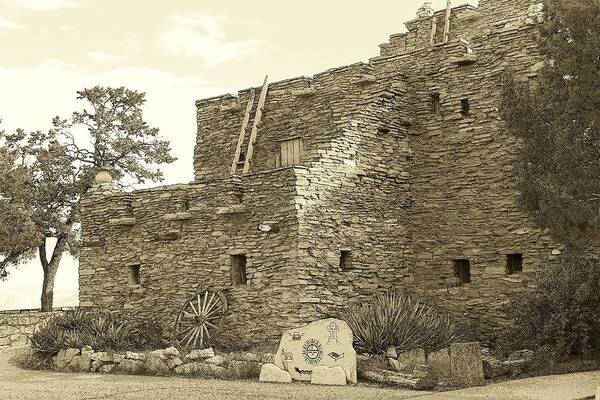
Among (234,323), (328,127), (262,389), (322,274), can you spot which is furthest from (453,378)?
(328,127)

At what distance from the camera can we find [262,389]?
12805 millimetres

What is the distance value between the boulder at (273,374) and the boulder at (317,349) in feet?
0.44

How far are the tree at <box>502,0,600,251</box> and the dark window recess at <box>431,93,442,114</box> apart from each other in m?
4.11

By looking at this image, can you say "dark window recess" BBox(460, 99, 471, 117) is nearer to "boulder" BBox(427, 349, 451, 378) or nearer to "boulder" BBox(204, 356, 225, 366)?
"boulder" BBox(427, 349, 451, 378)

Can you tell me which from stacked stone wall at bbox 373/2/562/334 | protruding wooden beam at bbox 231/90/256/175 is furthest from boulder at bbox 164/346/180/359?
protruding wooden beam at bbox 231/90/256/175

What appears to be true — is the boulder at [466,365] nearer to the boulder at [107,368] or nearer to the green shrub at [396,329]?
the green shrub at [396,329]

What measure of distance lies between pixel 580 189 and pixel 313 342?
199 inches

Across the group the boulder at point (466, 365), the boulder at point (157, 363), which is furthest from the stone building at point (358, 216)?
the boulder at point (466, 365)

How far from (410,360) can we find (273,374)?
237cm

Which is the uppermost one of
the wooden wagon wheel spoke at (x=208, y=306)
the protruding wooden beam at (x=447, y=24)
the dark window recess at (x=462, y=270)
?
the protruding wooden beam at (x=447, y=24)

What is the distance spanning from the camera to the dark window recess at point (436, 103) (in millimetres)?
18984

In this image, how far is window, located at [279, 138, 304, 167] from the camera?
20770 mm

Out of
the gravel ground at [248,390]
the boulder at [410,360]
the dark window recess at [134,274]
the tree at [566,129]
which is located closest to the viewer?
the gravel ground at [248,390]

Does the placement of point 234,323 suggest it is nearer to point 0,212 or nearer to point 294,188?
point 294,188
